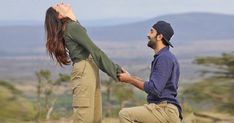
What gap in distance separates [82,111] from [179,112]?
2.51ft

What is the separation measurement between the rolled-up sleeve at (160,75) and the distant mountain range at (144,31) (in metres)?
117

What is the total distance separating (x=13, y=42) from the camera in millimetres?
132500

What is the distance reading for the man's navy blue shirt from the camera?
5336 mm

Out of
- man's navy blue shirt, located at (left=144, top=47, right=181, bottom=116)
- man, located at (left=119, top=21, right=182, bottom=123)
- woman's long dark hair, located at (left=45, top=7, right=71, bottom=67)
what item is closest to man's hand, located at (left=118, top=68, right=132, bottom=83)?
man, located at (left=119, top=21, right=182, bottom=123)

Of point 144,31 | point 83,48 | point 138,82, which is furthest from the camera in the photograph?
point 144,31

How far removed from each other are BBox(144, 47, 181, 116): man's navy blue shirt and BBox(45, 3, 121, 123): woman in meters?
0.36

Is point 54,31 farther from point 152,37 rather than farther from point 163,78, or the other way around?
point 163,78

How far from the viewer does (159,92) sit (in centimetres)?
538

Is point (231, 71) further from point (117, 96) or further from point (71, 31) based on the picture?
point (71, 31)

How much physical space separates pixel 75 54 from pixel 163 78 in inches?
30.7

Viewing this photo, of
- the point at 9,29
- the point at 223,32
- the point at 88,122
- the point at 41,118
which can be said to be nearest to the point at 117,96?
the point at 41,118

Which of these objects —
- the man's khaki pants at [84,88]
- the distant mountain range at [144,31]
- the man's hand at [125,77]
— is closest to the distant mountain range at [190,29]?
the distant mountain range at [144,31]

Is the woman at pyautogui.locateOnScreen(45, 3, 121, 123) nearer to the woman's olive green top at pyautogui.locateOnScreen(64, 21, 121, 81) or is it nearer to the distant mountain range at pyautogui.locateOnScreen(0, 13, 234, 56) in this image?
the woman's olive green top at pyautogui.locateOnScreen(64, 21, 121, 81)

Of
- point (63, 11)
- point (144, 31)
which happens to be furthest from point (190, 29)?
point (63, 11)
